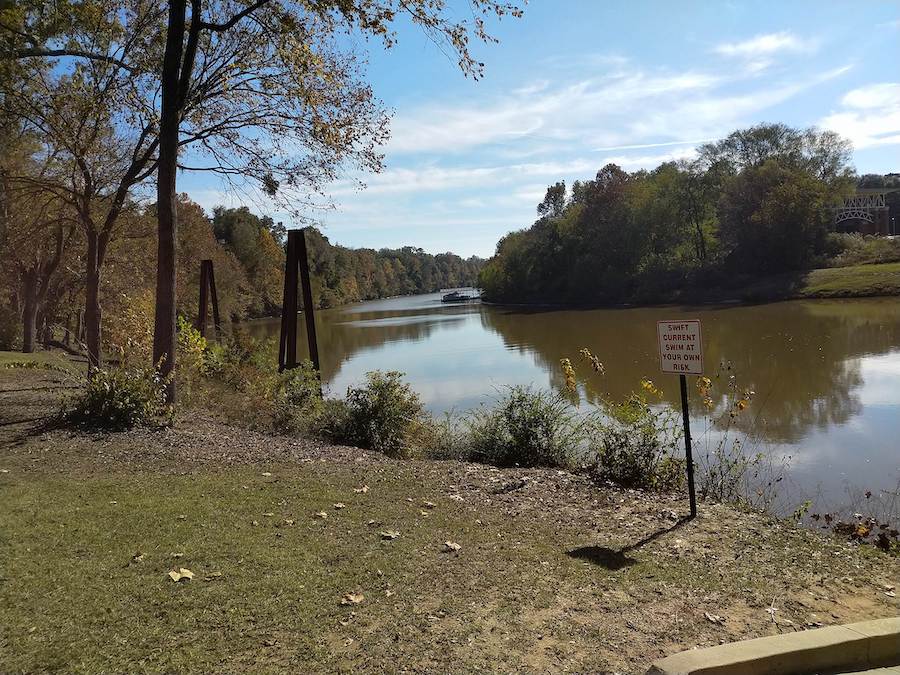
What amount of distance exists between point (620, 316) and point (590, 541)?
149ft

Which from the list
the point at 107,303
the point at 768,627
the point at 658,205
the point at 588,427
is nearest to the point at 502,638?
the point at 768,627

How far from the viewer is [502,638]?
374 cm

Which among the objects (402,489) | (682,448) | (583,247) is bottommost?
(682,448)

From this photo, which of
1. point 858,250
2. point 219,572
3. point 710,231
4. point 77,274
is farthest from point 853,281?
point 219,572

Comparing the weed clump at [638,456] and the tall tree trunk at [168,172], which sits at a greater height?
the tall tree trunk at [168,172]

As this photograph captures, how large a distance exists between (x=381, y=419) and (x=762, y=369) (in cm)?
1381

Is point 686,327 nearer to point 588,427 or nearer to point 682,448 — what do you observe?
point 588,427

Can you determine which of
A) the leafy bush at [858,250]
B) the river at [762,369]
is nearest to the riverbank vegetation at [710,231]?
the leafy bush at [858,250]

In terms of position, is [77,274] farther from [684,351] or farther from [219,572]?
[684,351]

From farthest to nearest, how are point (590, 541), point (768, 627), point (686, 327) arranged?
point (686, 327) < point (590, 541) < point (768, 627)

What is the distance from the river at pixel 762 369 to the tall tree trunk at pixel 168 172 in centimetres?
743

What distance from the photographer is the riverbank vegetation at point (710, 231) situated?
179 feet

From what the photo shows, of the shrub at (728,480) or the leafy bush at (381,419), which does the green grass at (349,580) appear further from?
the leafy bush at (381,419)

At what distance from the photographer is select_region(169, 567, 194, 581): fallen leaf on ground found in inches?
166
